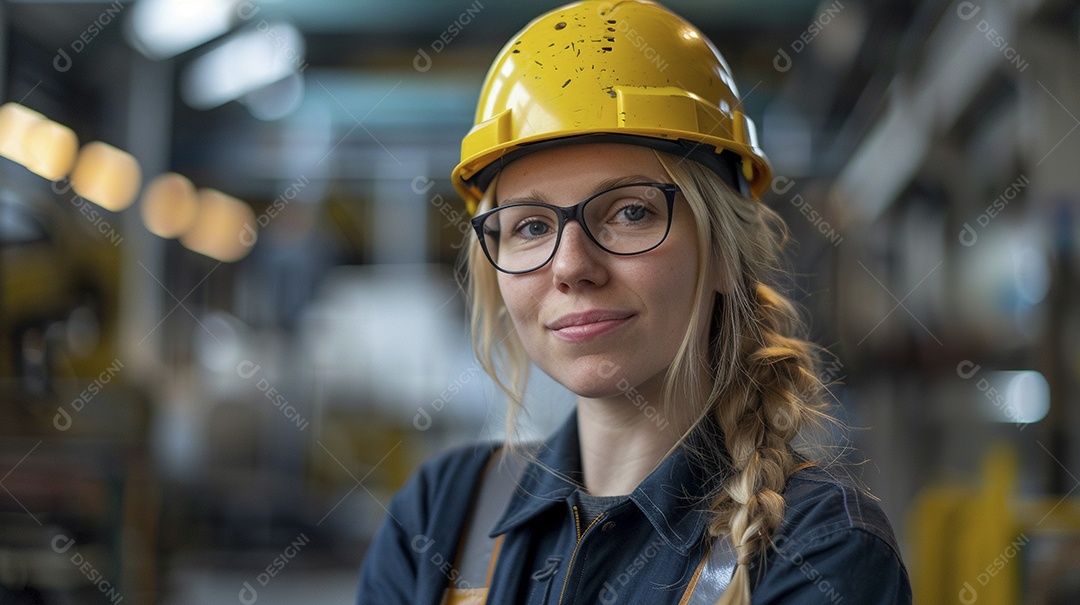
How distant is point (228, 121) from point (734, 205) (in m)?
8.46

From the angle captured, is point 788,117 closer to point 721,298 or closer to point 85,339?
point 85,339

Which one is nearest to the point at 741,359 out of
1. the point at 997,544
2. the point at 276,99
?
the point at 997,544

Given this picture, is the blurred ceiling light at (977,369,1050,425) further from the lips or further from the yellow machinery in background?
the lips

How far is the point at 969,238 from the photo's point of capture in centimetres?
601

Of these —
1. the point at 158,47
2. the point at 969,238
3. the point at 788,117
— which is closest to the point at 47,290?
the point at 158,47

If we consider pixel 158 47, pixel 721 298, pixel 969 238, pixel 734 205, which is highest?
pixel 734 205

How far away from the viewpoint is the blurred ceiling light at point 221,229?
9852mm

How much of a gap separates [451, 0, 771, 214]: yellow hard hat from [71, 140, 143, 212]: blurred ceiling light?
5.09 metres

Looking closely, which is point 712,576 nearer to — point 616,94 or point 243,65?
point 616,94

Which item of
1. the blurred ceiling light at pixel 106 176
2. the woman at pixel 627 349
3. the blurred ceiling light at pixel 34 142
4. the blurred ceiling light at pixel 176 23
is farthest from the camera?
the blurred ceiling light at pixel 176 23

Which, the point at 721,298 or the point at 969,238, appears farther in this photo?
the point at 969,238

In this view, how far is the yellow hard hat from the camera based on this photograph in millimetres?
1613

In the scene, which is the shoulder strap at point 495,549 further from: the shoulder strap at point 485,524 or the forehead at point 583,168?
the forehead at point 583,168

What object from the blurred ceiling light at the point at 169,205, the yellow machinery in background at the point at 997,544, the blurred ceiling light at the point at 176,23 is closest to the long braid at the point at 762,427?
the yellow machinery in background at the point at 997,544
